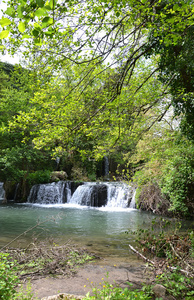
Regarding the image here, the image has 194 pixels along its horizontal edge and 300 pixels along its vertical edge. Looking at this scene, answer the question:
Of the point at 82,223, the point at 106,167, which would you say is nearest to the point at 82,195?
the point at 82,223

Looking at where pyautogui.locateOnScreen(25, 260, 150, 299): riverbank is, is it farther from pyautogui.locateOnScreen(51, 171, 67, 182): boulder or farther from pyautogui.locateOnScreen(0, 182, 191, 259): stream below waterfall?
pyautogui.locateOnScreen(51, 171, 67, 182): boulder

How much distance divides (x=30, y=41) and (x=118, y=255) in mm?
5192

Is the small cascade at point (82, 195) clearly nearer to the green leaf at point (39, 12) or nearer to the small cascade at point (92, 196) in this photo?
the small cascade at point (92, 196)

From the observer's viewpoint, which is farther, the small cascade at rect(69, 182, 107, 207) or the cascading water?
the small cascade at rect(69, 182, 107, 207)

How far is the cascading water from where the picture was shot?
A: 15.9 m

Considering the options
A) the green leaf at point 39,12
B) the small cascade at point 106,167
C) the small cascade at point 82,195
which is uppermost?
the small cascade at point 106,167

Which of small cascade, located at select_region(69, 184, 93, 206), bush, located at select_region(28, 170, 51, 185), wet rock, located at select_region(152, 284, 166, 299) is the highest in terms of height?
bush, located at select_region(28, 170, 51, 185)

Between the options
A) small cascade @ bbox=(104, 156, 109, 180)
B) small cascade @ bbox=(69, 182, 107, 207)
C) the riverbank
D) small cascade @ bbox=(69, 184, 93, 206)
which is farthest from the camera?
small cascade @ bbox=(104, 156, 109, 180)

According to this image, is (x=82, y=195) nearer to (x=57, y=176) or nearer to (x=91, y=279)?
(x=57, y=176)

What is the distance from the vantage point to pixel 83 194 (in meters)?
17.0

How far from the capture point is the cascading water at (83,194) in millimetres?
15912

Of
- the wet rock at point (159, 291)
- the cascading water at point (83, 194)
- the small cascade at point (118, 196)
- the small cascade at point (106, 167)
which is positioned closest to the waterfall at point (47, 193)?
the cascading water at point (83, 194)

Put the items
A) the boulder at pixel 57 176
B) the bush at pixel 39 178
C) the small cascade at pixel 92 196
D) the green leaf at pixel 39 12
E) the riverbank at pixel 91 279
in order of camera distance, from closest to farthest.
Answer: the green leaf at pixel 39 12 → the riverbank at pixel 91 279 → the small cascade at pixel 92 196 → the bush at pixel 39 178 → the boulder at pixel 57 176

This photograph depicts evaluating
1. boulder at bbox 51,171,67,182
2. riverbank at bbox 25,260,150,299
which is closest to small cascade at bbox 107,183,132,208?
boulder at bbox 51,171,67,182
